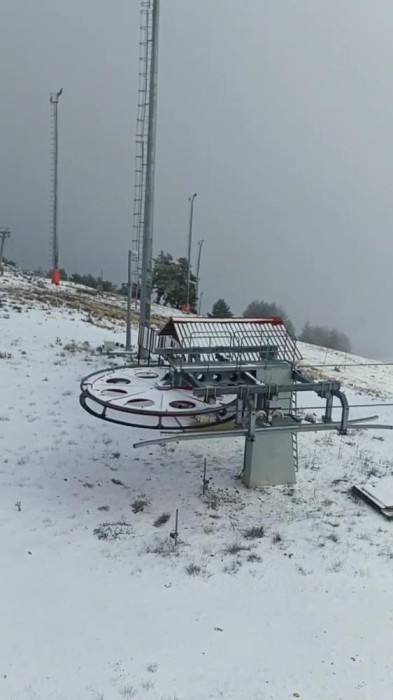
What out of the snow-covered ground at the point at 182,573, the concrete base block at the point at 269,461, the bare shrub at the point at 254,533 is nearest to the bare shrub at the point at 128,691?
the snow-covered ground at the point at 182,573

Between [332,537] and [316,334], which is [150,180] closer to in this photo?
[332,537]

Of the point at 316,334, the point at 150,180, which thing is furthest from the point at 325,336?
the point at 150,180

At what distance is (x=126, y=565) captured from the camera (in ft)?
18.7

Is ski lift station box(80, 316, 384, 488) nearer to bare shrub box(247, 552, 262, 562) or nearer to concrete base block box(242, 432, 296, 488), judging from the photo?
concrete base block box(242, 432, 296, 488)

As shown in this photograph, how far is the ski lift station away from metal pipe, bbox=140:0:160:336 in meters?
4.08

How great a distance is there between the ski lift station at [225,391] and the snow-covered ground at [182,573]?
1010 millimetres

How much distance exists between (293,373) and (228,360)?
3.16 feet

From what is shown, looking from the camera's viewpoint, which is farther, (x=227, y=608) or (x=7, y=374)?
(x=7, y=374)

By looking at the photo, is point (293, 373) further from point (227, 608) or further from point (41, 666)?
point (41, 666)

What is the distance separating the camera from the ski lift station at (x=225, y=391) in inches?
255

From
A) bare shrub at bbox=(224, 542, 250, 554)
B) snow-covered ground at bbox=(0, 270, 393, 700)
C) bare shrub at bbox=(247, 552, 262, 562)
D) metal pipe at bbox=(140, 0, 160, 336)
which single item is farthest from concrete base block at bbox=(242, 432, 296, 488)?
metal pipe at bbox=(140, 0, 160, 336)

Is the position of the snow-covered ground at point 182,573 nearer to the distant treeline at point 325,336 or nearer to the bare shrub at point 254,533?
the bare shrub at point 254,533

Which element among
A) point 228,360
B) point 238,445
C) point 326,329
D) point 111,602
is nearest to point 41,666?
point 111,602

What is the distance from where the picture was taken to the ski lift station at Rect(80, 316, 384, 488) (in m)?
6.47
